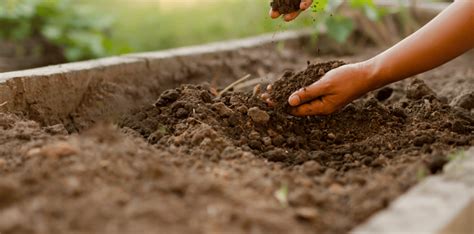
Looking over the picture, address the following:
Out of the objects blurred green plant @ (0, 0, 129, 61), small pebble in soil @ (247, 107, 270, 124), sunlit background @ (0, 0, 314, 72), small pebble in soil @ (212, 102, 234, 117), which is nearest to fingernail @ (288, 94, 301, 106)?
small pebble in soil @ (247, 107, 270, 124)

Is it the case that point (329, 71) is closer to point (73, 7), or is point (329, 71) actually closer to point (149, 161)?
point (149, 161)

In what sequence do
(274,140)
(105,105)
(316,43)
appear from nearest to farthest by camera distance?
(274,140), (105,105), (316,43)

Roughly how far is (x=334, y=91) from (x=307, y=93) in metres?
0.11

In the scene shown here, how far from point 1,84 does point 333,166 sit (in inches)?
60.5

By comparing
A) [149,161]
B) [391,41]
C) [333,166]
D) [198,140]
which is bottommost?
[149,161]

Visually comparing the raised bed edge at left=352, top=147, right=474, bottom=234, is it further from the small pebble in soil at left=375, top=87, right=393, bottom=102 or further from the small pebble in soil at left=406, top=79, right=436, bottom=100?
the small pebble in soil at left=375, top=87, right=393, bottom=102

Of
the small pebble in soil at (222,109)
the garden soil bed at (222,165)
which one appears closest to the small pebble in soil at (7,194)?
the garden soil bed at (222,165)

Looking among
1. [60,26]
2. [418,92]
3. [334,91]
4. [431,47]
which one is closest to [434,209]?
[431,47]

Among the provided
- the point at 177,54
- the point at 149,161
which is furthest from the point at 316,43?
the point at 149,161

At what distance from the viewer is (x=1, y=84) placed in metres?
2.95

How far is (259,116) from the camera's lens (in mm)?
2736

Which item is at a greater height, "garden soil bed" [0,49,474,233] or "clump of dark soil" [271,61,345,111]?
"clump of dark soil" [271,61,345,111]

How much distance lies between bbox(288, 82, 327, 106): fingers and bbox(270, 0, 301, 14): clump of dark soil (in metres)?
0.37

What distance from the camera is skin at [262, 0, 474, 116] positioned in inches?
92.7
